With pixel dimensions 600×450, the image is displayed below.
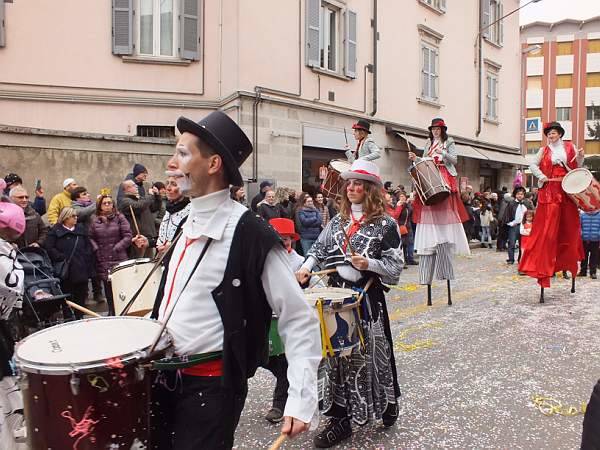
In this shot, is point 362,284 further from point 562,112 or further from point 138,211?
point 562,112

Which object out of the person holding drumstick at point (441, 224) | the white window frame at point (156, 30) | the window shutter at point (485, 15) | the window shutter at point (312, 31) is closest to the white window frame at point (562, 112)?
the window shutter at point (485, 15)

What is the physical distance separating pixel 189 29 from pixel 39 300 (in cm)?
982

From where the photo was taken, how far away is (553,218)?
7.95m

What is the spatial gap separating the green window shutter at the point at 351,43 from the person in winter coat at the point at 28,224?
10.9 metres

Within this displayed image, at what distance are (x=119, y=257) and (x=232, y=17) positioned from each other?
25.7ft

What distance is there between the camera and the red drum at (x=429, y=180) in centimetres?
767

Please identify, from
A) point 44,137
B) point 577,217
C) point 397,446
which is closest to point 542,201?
point 577,217

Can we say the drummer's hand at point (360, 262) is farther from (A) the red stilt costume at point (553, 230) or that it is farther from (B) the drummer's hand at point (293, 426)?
(A) the red stilt costume at point (553, 230)

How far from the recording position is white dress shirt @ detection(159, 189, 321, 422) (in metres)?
2.11

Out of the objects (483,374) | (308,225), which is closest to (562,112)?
(308,225)

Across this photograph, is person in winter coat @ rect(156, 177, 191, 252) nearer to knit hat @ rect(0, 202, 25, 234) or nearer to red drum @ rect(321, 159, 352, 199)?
knit hat @ rect(0, 202, 25, 234)

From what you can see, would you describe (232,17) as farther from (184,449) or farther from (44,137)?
(184,449)

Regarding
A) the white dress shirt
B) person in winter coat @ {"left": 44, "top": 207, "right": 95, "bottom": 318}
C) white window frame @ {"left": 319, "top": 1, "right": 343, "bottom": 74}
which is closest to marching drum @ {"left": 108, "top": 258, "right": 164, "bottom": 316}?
the white dress shirt

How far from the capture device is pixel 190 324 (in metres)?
2.12
